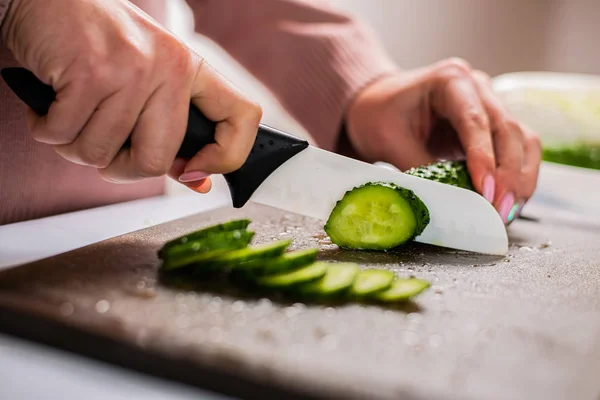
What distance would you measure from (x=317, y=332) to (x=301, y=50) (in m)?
1.48

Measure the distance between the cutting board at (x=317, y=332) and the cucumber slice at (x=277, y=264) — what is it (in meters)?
0.05

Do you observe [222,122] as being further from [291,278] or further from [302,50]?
[302,50]

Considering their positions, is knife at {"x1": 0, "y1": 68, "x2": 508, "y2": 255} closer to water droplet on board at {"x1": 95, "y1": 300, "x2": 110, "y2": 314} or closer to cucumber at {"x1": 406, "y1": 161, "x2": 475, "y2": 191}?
cucumber at {"x1": 406, "y1": 161, "x2": 475, "y2": 191}

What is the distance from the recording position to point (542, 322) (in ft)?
3.08

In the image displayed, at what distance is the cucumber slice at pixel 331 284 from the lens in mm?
948

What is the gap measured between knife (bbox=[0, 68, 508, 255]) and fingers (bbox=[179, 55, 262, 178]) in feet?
0.13

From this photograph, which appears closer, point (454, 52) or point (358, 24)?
point (358, 24)

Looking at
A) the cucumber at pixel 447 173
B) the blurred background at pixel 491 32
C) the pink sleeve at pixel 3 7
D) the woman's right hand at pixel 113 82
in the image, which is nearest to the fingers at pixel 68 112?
the woman's right hand at pixel 113 82

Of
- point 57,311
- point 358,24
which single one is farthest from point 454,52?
point 57,311

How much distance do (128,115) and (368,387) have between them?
541 millimetres

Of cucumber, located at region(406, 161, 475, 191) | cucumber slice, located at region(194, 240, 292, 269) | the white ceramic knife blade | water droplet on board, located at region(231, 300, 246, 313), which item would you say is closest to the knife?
the white ceramic knife blade

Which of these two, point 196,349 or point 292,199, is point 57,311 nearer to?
point 196,349

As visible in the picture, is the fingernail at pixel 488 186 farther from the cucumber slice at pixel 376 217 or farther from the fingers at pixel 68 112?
the fingers at pixel 68 112

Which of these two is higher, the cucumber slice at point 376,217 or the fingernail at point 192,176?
the fingernail at point 192,176
